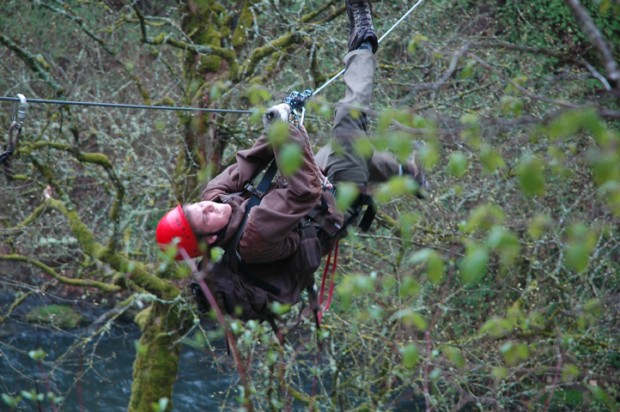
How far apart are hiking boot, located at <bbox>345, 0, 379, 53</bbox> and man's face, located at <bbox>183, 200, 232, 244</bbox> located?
1120 mm

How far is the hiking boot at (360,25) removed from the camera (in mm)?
4137

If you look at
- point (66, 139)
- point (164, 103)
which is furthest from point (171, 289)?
point (66, 139)

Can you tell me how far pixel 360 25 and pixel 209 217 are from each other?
130 centimetres

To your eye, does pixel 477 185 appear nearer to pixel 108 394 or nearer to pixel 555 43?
pixel 555 43

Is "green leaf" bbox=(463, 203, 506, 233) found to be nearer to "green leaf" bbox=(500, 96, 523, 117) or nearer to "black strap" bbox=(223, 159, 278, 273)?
"green leaf" bbox=(500, 96, 523, 117)

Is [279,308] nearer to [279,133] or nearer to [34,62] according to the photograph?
[279,133]

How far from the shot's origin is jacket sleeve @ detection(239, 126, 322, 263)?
139 inches

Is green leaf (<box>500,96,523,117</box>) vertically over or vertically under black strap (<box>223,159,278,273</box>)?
over

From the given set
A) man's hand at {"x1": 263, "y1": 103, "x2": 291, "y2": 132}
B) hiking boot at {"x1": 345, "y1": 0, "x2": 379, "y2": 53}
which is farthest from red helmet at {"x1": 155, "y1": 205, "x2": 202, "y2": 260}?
hiking boot at {"x1": 345, "y1": 0, "x2": 379, "y2": 53}

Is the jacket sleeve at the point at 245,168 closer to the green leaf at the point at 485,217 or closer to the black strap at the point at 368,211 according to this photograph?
the black strap at the point at 368,211

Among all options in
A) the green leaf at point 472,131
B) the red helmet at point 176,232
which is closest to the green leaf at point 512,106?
the green leaf at point 472,131

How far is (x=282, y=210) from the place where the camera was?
3.57 meters

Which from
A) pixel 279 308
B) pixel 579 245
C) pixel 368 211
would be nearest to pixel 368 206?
pixel 368 211

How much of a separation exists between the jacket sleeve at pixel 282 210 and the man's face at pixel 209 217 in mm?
120
